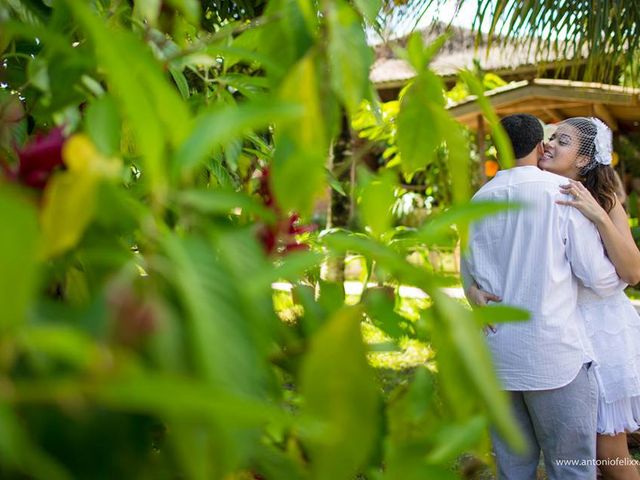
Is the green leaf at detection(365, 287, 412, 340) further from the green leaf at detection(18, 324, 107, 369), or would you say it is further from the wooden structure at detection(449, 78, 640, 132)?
the wooden structure at detection(449, 78, 640, 132)

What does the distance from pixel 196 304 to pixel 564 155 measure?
2547 mm

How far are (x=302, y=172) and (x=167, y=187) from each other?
0.08 metres

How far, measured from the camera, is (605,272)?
241 cm

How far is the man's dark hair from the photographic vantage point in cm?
252

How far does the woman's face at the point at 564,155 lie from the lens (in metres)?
2.76

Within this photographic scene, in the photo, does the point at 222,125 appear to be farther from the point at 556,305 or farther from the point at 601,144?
the point at 601,144

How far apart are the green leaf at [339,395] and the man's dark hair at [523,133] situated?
7.15ft

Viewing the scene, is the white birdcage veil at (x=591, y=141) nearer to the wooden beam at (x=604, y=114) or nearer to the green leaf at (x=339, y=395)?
the green leaf at (x=339, y=395)

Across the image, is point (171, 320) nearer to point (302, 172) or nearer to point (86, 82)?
point (302, 172)

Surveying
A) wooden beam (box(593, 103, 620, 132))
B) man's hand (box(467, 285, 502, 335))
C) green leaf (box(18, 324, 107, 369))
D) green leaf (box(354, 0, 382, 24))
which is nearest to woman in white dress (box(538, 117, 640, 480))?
man's hand (box(467, 285, 502, 335))

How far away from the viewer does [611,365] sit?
2574 millimetres

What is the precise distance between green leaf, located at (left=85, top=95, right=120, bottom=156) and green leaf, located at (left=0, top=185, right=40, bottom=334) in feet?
0.57

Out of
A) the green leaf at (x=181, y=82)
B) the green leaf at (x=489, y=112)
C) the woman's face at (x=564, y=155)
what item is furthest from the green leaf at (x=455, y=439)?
the woman's face at (x=564, y=155)

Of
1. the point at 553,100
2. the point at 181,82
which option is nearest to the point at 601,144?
the point at 181,82
